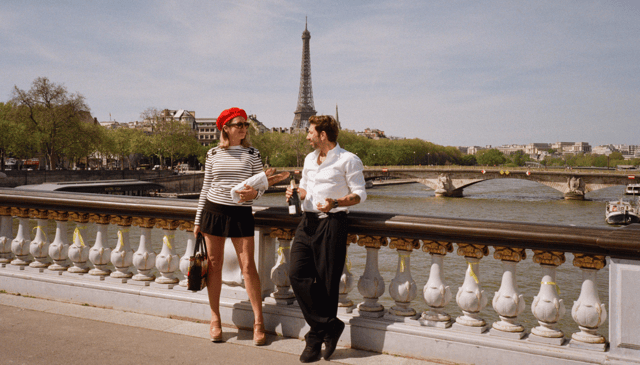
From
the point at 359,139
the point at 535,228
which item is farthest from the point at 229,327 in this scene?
the point at 359,139

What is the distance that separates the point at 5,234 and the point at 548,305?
4.37 meters

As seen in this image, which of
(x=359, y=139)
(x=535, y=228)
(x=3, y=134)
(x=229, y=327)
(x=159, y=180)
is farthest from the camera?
(x=359, y=139)

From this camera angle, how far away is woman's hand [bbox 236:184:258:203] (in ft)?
10.5

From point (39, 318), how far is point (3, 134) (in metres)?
41.9

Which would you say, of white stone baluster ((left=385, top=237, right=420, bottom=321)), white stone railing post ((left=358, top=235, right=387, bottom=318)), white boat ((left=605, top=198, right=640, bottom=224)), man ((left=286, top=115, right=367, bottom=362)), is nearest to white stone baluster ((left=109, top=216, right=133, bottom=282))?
man ((left=286, top=115, right=367, bottom=362))

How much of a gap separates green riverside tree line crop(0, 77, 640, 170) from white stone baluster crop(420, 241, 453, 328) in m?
43.7

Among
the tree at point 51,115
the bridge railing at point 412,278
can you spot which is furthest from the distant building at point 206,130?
the bridge railing at point 412,278

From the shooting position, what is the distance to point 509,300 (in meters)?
2.91

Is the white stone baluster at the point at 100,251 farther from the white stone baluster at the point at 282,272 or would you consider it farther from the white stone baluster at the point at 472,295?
the white stone baluster at the point at 472,295

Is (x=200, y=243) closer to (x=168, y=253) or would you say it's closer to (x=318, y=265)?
(x=168, y=253)

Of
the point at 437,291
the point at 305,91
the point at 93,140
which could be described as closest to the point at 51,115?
the point at 93,140

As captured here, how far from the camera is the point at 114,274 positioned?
13.6ft

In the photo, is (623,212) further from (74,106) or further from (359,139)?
(359,139)

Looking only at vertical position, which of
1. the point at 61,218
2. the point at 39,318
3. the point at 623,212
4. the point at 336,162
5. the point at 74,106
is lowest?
the point at 623,212
